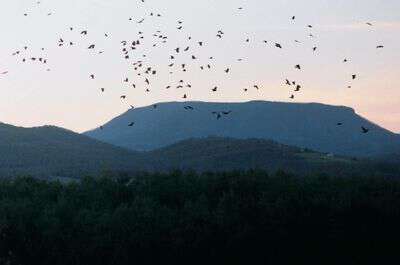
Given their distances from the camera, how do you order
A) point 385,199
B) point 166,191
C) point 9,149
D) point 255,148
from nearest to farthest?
point 385,199 → point 166,191 → point 255,148 → point 9,149

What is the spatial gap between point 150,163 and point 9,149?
35.2m

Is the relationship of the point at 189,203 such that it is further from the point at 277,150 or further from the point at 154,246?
the point at 277,150

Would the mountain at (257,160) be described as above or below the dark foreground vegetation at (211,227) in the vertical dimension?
above

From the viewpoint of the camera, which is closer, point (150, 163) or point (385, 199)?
point (385, 199)

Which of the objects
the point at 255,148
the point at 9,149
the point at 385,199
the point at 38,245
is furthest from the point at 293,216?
the point at 9,149

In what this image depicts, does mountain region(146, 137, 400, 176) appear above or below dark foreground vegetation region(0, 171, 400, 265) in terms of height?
above

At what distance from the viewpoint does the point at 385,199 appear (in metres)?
38.1

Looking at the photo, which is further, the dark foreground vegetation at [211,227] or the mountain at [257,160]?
the mountain at [257,160]

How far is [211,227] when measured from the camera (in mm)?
33750

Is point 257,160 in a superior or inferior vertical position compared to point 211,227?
superior

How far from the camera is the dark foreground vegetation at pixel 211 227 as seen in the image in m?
32.4

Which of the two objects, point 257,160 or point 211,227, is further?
point 257,160

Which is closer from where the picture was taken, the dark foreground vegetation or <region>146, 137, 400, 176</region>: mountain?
the dark foreground vegetation

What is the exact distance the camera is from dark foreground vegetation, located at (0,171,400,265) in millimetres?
32438
